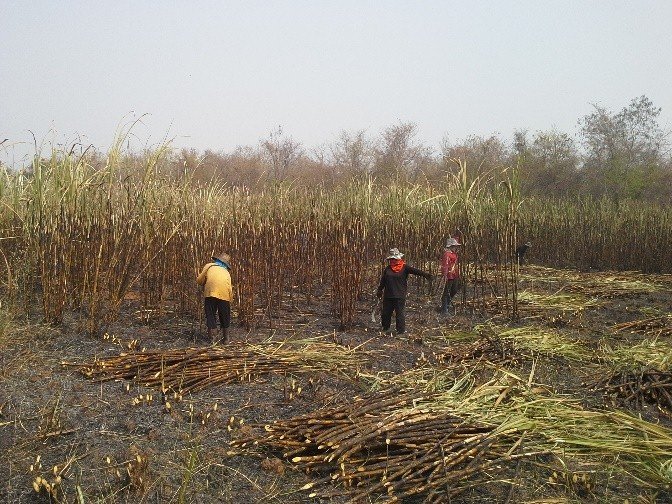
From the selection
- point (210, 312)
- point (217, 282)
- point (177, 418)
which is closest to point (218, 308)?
point (210, 312)

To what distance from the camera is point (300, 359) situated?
215 inches

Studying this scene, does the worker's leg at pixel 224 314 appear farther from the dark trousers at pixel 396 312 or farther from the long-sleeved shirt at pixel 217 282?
the dark trousers at pixel 396 312

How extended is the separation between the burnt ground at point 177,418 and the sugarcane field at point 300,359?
0.02m

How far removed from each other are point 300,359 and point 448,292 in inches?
138

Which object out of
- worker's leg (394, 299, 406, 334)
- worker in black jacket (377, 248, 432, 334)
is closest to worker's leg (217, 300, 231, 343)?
worker in black jacket (377, 248, 432, 334)

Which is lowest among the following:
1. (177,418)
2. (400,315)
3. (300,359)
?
(177,418)

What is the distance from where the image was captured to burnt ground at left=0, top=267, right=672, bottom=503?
333cm

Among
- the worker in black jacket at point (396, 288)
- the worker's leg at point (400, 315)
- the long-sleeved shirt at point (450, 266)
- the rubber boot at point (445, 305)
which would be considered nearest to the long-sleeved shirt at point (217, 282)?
the worker in black jacket at point (396, 288)

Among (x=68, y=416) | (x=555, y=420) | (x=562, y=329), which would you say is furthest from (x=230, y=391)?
(x=562, y=329)

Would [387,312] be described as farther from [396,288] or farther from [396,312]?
[396,288]

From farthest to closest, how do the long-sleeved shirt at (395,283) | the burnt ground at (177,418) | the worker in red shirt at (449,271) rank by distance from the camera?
the worker in red shirt at (449,271)
the long-sleeved shirt at (395,283)
the burnt ground at (177,418)

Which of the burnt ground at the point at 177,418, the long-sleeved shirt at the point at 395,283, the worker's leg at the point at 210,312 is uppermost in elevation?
the long-sleeved shirt at the point at 395,283

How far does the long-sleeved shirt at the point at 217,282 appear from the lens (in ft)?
20.9

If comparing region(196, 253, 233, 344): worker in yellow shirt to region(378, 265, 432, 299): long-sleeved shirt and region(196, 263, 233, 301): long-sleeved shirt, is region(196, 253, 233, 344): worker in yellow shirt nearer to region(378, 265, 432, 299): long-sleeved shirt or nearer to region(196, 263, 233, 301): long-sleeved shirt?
region(196, 263, 233, 301): long-sleeved shirt
